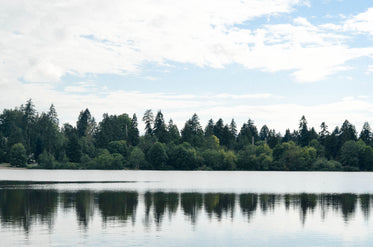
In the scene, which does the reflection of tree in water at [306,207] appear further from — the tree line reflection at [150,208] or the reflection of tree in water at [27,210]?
the reflection of tree in water at [27,210]

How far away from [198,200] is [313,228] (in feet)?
75.1

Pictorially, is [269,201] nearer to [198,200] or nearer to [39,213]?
[198,200]

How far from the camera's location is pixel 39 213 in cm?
4303

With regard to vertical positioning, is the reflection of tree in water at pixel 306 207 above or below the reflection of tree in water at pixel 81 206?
below

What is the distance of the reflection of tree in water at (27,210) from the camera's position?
37594 millimetres

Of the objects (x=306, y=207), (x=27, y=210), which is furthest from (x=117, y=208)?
(x=306, y=207)

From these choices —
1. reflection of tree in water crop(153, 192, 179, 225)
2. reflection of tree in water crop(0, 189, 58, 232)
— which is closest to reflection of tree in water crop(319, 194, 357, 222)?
reflection of tree in water crop(153, 192, 179, 225)

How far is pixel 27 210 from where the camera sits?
148 ft

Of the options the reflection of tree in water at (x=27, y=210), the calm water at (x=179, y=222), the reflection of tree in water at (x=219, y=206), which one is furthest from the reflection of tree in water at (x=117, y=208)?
the reflection of tree in water at (x=219, y=206)

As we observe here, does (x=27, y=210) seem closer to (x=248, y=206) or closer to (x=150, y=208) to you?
(x=150, y=208)

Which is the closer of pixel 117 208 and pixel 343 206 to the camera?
pixel 117 208

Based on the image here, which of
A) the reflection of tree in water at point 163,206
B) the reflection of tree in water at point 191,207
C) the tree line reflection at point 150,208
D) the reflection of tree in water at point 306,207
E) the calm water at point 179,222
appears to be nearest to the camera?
the calm water at point 179,222

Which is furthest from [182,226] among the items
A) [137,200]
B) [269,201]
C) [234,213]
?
[269,201]

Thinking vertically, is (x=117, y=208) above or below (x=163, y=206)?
above
